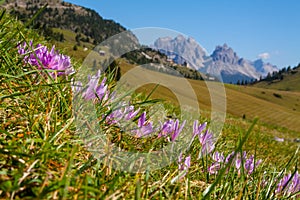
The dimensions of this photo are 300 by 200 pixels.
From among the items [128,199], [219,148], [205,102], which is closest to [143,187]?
[128,199]

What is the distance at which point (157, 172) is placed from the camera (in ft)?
6.75

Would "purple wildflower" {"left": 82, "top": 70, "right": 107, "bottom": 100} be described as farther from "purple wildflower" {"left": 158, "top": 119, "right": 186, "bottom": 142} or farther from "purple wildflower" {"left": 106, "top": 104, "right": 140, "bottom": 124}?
"purple wildflower" {"left": 158, "top": 119, "right": 186, "bottom": 142}

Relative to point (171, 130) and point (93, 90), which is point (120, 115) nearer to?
point (93, 90)

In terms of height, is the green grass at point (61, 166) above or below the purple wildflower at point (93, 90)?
below

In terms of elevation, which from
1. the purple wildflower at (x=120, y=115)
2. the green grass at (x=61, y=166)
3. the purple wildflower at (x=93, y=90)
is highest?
the purple wildflower at (x=93, y=90)

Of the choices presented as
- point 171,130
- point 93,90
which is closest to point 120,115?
point 93,90

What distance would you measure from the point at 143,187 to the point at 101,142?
0.61 meters

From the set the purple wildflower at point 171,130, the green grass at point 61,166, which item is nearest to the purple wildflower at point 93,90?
the green grass at point 61,166

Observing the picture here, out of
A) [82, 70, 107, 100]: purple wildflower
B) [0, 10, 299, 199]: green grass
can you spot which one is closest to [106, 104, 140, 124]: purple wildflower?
[0, 10, 299, 199]: green grass

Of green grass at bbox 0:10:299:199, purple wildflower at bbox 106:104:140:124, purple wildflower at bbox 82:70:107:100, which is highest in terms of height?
purple wildflower at bbox 82:70:107:100

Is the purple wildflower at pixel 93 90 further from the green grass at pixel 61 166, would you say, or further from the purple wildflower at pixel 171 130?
the purple wildflower at pixel 171 130

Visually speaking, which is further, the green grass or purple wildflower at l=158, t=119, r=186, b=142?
purple wildflower at l=158, t=119, r=186, b=142

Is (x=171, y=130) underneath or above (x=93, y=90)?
underneath

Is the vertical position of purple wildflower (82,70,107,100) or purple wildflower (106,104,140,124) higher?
purple wildflower (82,70,107,100)
